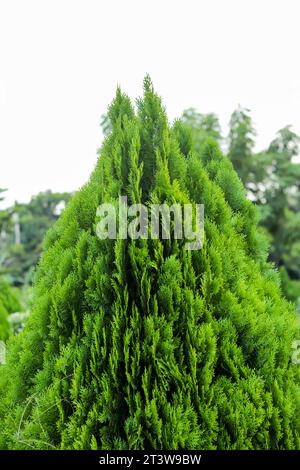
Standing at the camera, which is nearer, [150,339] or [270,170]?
[150,339]

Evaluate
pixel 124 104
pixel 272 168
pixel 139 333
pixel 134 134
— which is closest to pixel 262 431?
pixel 139 333

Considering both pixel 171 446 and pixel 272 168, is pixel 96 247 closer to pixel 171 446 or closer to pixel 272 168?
pixel 171 446

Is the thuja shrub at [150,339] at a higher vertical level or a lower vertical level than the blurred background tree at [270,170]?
lower

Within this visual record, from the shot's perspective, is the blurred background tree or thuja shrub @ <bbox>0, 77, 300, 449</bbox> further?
the blurred background tree

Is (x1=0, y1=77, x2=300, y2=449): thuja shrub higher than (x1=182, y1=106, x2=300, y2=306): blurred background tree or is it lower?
lower

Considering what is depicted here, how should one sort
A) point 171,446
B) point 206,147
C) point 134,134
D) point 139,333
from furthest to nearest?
point 206,147 → point 134,134 → point 139,333 → point 171,446

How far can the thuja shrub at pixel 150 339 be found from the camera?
2197 mm

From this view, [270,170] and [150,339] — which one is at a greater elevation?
[270,170]

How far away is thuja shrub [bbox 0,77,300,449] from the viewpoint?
2.20 meters

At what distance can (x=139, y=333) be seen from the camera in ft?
7.47

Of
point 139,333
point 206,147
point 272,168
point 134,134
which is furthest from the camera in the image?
point 272,168

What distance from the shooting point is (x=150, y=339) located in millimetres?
2232

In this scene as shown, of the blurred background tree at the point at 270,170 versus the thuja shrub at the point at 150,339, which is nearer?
the thuja shrub at the point at 150,339

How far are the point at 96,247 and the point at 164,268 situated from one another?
0.40 m
